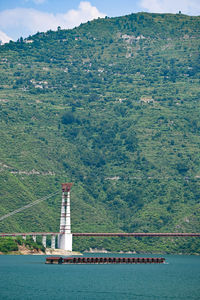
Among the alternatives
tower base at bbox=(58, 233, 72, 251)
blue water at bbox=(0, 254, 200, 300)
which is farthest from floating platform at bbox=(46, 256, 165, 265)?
tower base at bbox=(58, 233, 72, 251)

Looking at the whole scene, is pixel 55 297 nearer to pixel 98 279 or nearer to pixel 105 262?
pixel 98 279

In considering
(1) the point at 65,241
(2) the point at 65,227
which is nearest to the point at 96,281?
(1) the point at 65,241

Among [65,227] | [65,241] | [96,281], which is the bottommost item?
[96,281]

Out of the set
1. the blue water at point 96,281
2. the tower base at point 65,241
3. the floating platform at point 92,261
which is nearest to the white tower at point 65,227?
the tower base at point 65,241

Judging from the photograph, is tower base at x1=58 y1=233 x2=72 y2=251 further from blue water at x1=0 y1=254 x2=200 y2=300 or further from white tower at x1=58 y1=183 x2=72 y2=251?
blue water at x1=0 y1=254 x2=200 y2=300

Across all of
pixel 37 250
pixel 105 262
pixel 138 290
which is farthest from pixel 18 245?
pixel 138 290

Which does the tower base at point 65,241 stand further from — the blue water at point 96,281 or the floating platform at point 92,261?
the blue water at point 96,281

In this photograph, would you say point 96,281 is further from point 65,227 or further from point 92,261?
point 65,227

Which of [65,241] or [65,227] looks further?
[65,227]
